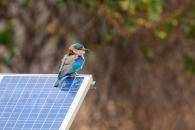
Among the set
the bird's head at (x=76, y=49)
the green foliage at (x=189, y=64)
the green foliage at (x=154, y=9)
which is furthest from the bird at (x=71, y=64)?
the green foliage at (x=189, y=64)

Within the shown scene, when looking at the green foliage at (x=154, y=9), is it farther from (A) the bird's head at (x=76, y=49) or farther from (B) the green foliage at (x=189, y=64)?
(A) the bird's head at (x=76, y=49)

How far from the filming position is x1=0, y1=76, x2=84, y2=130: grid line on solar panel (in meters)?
7.02

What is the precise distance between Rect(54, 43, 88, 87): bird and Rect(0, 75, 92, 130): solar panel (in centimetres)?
5

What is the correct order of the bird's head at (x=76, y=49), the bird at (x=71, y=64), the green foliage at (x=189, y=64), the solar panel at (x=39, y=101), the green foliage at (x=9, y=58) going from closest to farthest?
the solar panel at (x=39, y=101) < the bird at (x=71, y=64) < the bird's head at (x=76, y=49) < the green foliage at (x=9, y=58) < the green foliage at (x=189, y=64)

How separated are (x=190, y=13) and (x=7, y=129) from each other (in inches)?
368

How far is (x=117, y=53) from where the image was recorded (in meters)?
17.5

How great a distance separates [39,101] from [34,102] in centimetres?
4

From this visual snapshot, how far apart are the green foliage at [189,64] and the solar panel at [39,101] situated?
8.67m

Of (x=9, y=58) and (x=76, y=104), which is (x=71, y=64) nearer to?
(x=76, y=104)

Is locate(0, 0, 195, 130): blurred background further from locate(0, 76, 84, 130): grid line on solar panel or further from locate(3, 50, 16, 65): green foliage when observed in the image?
locate(0, 76, 84, 130): grid line on solar panel

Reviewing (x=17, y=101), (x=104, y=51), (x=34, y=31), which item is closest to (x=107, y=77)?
(x=104, y=51)

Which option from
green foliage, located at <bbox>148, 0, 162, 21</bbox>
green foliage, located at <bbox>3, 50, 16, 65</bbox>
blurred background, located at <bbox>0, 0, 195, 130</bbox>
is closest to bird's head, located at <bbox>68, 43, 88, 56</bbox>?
green foliage, located at <bbox>148, 0, 162, 21</bbox>

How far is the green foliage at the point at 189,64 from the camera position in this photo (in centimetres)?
1617

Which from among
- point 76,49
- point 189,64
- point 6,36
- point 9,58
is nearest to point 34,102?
point 76,49
